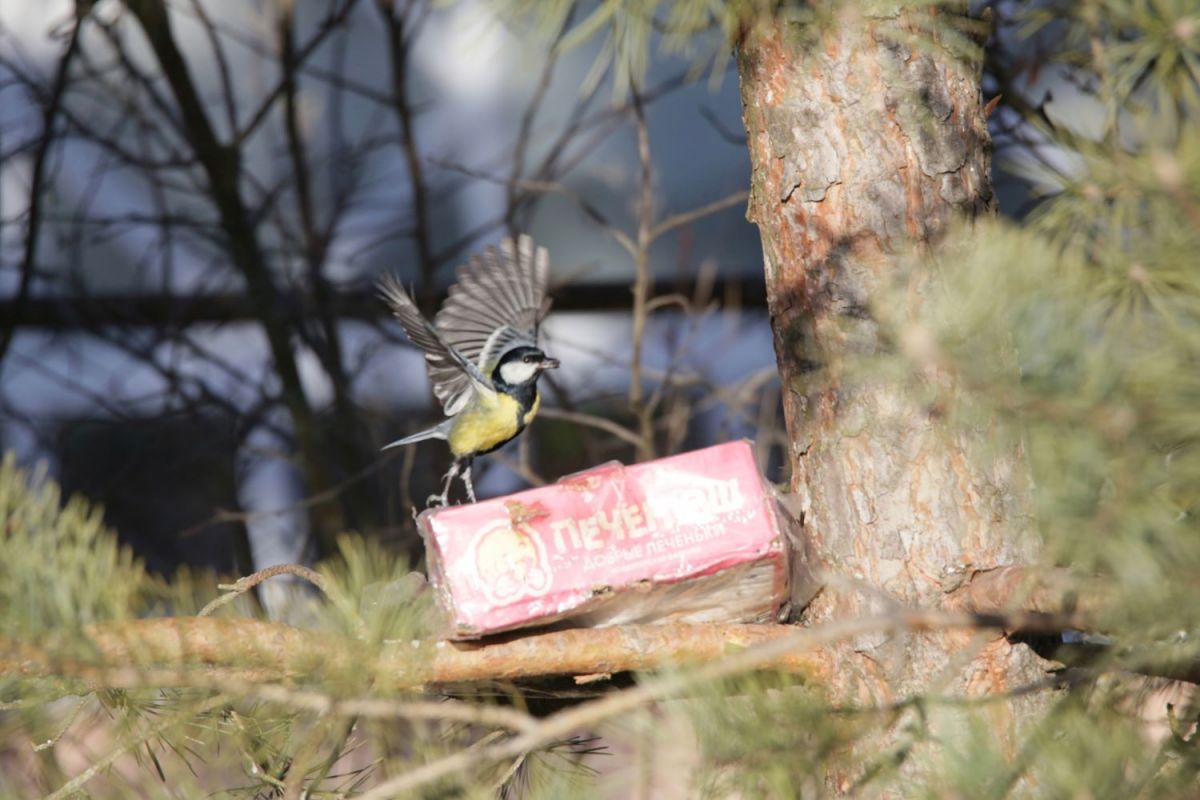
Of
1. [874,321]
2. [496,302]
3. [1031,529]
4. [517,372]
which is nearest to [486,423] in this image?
[517,372]

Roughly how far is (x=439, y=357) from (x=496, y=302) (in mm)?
187

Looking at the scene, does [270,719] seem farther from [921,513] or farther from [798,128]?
[798,128]

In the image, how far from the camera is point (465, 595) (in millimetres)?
972

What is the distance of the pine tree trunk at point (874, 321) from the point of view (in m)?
1.05

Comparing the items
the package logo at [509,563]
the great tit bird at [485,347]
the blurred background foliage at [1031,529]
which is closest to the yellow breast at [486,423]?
the great tit bird at [485,347]

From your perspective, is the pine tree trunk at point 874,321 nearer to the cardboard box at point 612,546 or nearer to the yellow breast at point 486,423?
the cardboard box at point 612,546

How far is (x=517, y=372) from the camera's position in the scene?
1.37 metres

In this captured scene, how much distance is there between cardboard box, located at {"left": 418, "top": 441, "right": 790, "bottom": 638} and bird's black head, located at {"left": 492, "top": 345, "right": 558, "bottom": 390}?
1.15 feet

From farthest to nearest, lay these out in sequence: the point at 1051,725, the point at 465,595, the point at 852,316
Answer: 1. the point at 852,316
2. the point at 465,595
3. the point at 1051,725

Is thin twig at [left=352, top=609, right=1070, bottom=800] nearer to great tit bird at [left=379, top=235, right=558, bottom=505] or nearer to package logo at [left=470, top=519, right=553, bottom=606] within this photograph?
package logo at [left=470, top=519, right=553, bottom=606]

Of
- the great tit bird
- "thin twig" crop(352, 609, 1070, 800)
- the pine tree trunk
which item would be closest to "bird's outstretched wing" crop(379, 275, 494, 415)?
the great tit bird

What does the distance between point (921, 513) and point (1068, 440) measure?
0.35 m

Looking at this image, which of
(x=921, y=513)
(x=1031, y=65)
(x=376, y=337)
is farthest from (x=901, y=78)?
(x=376, y=337)

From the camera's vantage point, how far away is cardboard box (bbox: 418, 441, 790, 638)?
0.98 m
